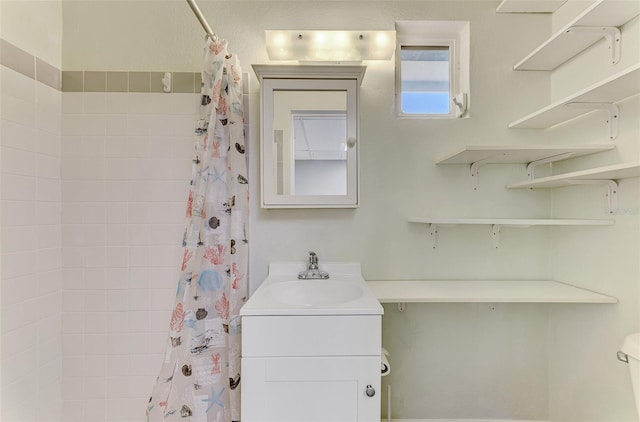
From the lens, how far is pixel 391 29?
5.34ft

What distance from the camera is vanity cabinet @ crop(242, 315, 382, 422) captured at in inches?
43.8

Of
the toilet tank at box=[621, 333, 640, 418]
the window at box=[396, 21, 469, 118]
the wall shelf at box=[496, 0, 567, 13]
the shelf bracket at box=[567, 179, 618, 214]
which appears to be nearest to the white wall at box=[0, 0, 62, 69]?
the window at box=[396, 21, 469, 118]

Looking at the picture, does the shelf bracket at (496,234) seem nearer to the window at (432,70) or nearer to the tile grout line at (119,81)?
the window at (432,70)

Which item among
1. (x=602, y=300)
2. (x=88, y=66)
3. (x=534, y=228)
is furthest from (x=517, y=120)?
(x=88, y=66)

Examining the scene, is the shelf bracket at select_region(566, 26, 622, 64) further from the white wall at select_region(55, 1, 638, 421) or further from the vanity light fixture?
the vanity light fixture

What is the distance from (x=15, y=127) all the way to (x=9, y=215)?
37 centimetres

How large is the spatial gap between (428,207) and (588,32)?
0.94 meters

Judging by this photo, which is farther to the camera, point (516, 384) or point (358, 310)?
point (516, 384)

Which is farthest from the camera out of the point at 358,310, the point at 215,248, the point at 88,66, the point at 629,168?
the point at 88,66

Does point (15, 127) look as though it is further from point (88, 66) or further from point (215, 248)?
point (215, 248)

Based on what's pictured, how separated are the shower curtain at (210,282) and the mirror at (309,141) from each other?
17 centimetres

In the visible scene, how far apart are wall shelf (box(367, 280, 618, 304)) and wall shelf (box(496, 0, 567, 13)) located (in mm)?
1371

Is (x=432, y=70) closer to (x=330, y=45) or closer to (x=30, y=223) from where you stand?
(x=330, y=45)

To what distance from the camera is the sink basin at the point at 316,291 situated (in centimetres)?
150
